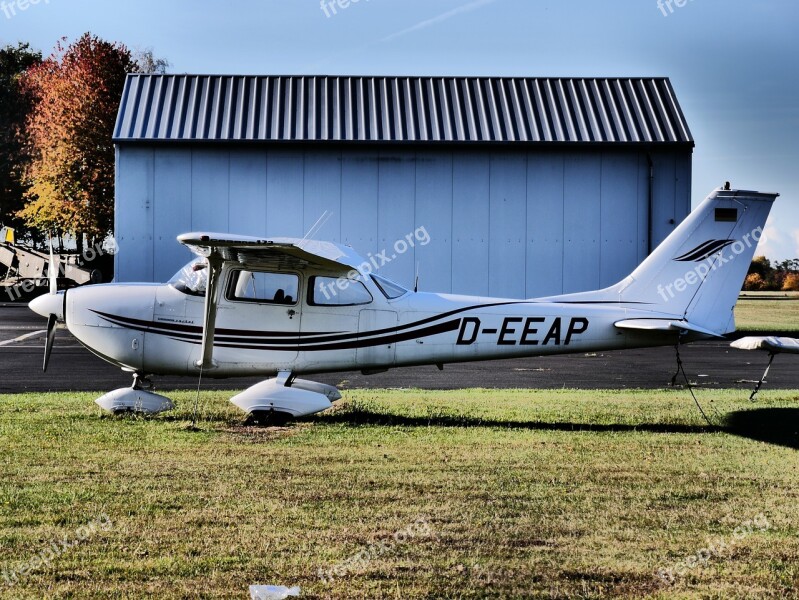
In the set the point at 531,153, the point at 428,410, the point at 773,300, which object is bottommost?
the point at 773,300

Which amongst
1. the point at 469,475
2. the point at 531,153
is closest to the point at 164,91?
the point at 531,153

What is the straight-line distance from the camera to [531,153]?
22.3 metres

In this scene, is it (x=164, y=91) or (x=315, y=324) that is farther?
(x=164, y=91)

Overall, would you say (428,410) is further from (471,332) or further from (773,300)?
(773,300)

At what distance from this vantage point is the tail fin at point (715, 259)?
408 inches

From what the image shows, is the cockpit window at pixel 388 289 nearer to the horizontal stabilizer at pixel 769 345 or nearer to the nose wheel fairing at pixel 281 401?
the nose wheel fairing at pixel 281 401

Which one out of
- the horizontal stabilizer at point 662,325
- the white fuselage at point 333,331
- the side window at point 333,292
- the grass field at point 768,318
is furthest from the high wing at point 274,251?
the grass field at point 768,318

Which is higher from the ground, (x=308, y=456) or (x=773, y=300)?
(x=308, y=456)

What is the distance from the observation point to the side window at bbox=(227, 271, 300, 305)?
10.4m

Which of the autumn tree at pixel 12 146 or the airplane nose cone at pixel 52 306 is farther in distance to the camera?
the autumn tree at pixel 12 146

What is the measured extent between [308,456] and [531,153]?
617 inches

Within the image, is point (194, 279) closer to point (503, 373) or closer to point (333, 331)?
point (333, 331)

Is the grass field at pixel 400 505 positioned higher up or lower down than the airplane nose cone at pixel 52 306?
lower down

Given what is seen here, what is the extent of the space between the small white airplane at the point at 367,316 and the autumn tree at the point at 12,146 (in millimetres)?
40482
